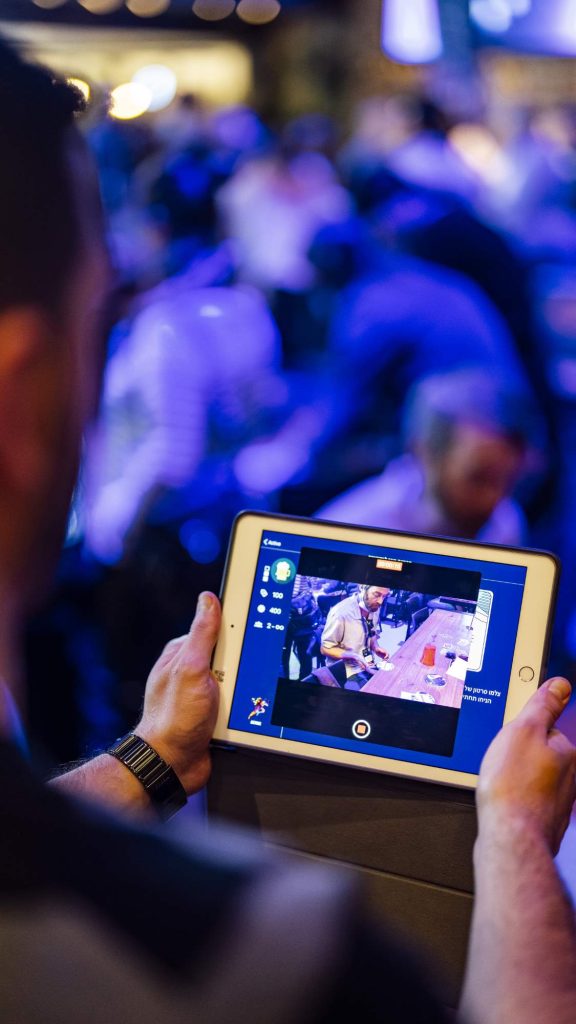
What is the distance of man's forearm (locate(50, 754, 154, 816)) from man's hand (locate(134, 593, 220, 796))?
4cm

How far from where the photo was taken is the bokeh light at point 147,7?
260 centimetres

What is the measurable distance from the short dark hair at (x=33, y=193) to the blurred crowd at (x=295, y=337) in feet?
6.15

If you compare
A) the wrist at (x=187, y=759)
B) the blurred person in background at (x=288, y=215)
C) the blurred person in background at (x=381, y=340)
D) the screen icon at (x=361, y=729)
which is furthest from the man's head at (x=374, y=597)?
the blurred person in background at (x=288, y=215)

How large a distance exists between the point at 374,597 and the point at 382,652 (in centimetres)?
5

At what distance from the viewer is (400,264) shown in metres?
2.63

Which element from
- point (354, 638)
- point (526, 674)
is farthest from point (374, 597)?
point (526, 674)

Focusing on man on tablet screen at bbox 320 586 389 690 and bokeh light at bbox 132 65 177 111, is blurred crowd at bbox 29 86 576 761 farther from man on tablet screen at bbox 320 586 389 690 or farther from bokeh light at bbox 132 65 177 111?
man on tablet screen at bbox 320 586 389 690

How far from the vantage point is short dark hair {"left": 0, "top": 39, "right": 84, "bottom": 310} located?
0.44 meters

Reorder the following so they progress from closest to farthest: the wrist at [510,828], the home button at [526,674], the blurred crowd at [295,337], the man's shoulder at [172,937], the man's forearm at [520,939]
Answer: the man's shoulder at [172,937] < the man's forearm at [520,939] < the wrist at [510,828] < the home button at [526,674] < the blurred crowd at [295,337]

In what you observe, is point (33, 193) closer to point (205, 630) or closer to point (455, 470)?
point (205, 630)

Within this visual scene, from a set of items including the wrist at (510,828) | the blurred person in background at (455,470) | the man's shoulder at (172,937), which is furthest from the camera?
the blurred person in background at (455,470)

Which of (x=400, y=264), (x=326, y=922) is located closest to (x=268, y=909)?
(x=326, y=922)

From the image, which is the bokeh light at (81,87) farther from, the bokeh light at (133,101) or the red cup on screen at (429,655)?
the bokeh light at (133,101)

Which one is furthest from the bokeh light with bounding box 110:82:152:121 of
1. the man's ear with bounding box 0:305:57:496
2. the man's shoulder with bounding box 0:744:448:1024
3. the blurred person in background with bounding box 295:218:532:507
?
the man's shoulder with bounding box 0:744:448:1024
